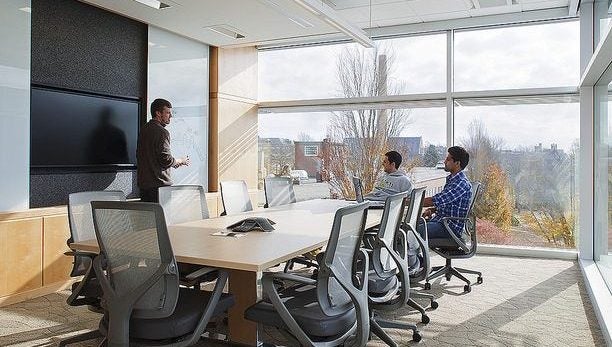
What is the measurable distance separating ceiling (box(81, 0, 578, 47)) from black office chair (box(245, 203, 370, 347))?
3.08 m

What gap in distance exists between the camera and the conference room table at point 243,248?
244 cm

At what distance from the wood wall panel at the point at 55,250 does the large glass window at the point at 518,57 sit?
5035 mm

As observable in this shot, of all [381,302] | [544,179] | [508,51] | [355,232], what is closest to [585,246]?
[544,179]

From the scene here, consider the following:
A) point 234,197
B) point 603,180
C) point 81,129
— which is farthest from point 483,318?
point 81,129

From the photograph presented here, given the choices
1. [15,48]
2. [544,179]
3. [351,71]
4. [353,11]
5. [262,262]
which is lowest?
[262,262]

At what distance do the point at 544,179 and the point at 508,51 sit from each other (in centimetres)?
170

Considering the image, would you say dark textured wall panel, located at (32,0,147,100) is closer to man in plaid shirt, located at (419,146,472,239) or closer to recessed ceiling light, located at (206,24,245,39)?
recessed ceiling light, located at (206,24,245,39)

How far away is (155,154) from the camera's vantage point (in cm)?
488

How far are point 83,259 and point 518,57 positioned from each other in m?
5.56

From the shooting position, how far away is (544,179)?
6.27 m

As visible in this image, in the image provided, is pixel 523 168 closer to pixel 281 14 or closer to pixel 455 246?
pixel 455 246

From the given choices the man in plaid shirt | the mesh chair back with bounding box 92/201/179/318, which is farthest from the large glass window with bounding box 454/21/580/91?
the mesh chair back with bounding box 92/201/179/318

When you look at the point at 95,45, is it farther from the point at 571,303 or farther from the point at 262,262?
the point at 571,303

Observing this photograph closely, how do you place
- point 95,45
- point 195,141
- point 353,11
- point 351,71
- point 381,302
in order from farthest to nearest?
point 351,71
point 195,141
point 353,11
point 95,45
point 381,302
